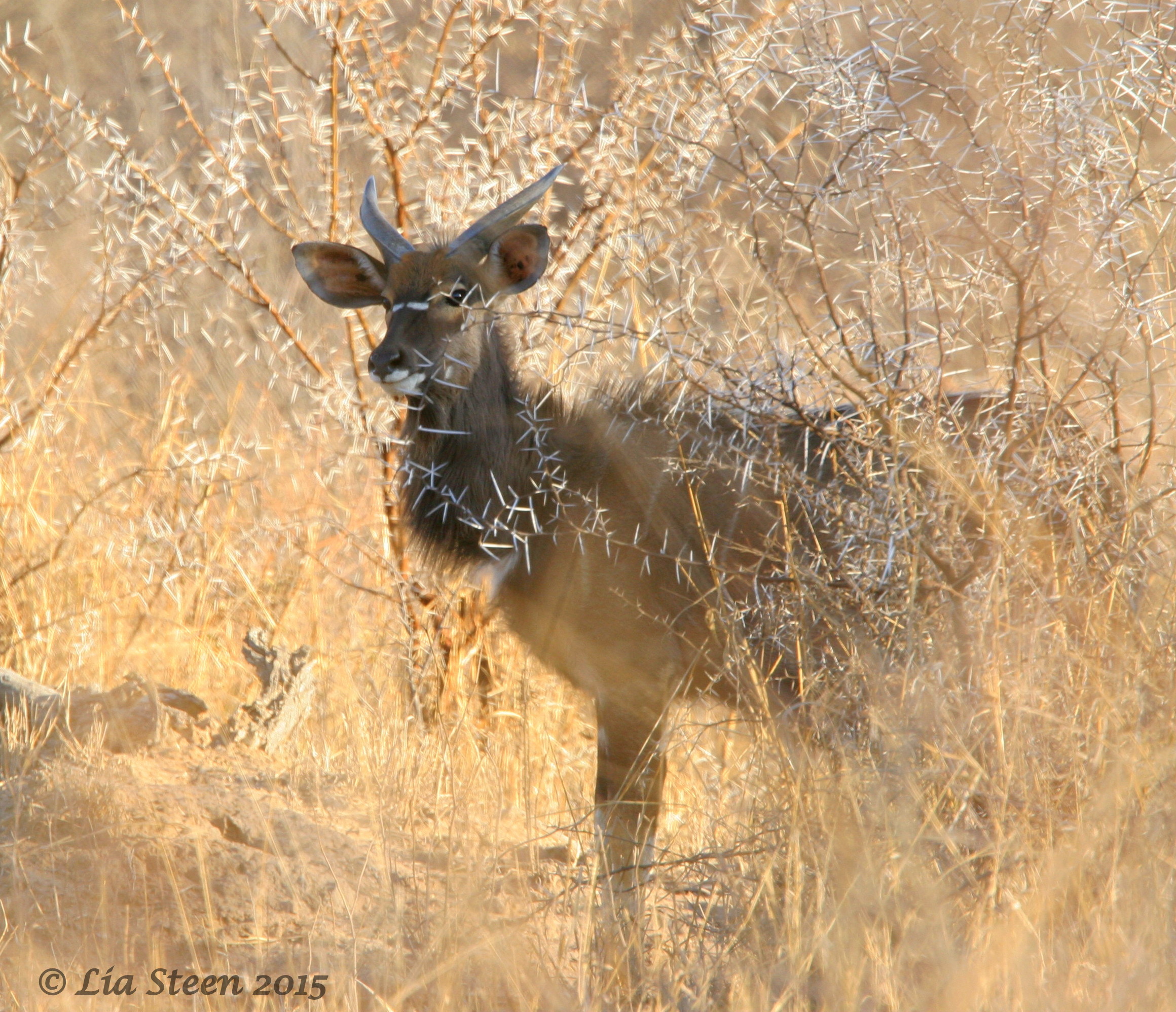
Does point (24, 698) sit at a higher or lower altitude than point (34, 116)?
lower

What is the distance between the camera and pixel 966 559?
3.51 metres

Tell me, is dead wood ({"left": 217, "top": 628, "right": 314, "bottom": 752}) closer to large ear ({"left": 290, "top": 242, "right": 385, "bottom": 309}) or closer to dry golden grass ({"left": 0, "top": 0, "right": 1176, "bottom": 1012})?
dry golden grass ({"left": 0, "top": 0, "right": 1176, "bottom": 1012})

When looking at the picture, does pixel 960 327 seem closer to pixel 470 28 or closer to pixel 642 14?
pixel 470 28

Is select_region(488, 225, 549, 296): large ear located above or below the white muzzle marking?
above

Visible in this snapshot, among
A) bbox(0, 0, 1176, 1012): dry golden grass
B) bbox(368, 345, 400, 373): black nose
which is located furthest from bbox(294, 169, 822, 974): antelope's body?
bbox(0, 0, 1176, 1012): dry golden grass

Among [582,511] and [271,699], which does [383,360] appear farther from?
[271,699]

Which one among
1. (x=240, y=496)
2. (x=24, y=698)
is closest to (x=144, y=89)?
(x=240, y=496)

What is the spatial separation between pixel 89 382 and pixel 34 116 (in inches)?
96.2

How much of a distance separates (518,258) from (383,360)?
0.70 meters

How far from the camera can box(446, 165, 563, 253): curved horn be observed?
431 centimetres

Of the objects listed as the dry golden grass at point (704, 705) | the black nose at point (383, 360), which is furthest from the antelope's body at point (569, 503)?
the dry golden grass at point (704, 705)

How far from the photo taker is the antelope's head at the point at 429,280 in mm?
4285

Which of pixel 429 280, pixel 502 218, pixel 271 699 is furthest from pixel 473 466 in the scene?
pixel 271 699

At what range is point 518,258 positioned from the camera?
4535 mm
